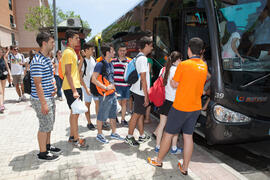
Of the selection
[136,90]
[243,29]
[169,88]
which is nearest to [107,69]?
[136,90]

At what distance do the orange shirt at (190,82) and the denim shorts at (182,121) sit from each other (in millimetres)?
73

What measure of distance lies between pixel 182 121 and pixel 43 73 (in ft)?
7.15

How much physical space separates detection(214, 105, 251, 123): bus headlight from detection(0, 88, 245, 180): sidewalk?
742mm

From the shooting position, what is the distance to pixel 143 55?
360 centimetres

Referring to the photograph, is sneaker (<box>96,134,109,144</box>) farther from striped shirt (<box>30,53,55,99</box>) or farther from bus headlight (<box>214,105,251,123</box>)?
bus headlight (<box>214,105,251,123</box>)

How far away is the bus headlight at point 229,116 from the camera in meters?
3.21

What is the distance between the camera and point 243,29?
11.2 ft

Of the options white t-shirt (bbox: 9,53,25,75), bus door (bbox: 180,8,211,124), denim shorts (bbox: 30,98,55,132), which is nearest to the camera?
denim shorts (bbox: 30,98,55,132)

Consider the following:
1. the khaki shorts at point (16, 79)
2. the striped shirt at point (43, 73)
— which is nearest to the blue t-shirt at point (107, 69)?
the striped shirt at point (43, 73)

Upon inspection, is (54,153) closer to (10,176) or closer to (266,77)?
(10,176)

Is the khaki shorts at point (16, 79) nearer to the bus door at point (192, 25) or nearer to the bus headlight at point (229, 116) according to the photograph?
the bus door at point (192, 25)

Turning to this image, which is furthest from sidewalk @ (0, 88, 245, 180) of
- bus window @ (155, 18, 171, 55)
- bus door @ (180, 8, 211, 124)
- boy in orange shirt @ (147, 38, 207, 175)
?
bus window @ (155, 18, 171, 55)

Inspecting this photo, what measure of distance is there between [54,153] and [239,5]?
4199mm

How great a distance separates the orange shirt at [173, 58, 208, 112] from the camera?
2.54 meters
